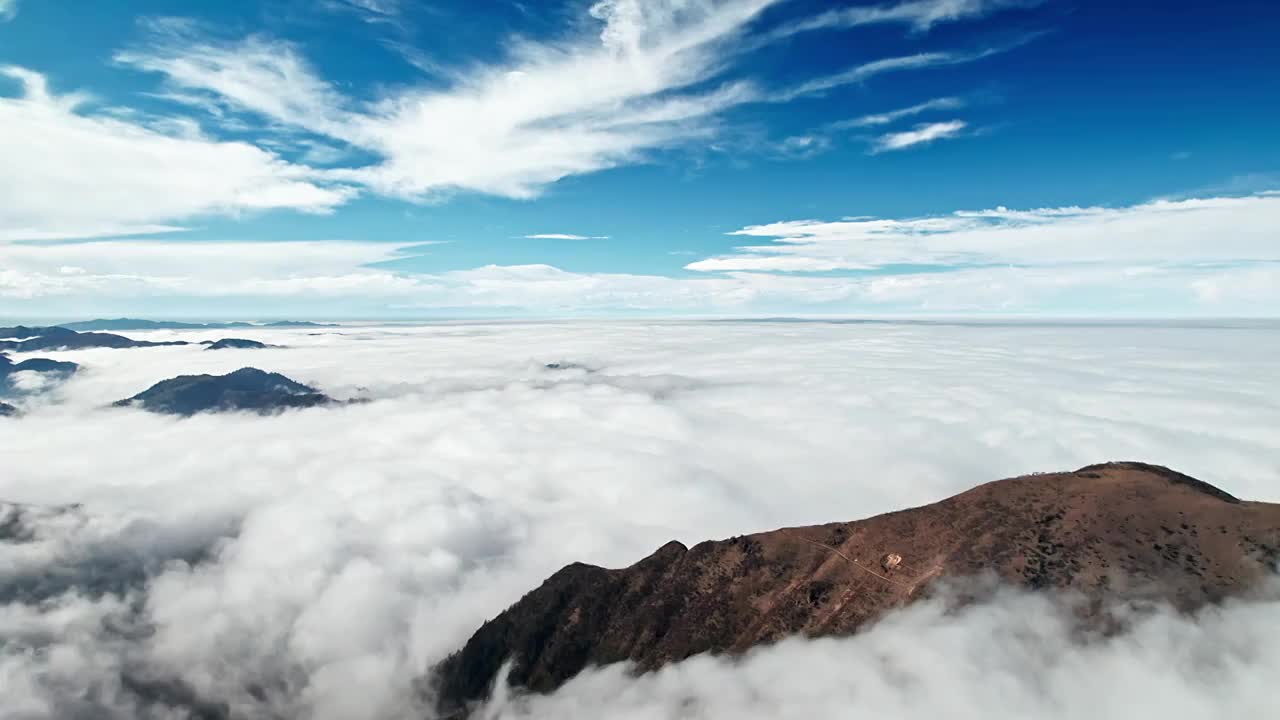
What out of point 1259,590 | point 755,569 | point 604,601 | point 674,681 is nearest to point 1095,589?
point 1259,590

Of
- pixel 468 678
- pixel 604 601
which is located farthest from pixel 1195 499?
pixel 468 678

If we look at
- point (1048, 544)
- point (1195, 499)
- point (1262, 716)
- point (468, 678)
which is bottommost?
point (468, 678)

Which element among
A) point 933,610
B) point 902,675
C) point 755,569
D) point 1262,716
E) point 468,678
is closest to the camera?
point 1262,716

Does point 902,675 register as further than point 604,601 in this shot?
No

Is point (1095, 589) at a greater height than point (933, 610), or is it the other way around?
A: point (1095, 589)

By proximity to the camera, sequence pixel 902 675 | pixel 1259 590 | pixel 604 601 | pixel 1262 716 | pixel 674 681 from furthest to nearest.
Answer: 1. pixel 604 601
2. pixel 674 681
3. pixel 902 675
4. pixel 1259 590
5. pixel 1262 716

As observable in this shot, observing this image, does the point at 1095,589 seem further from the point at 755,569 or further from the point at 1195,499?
the point at 755,569
